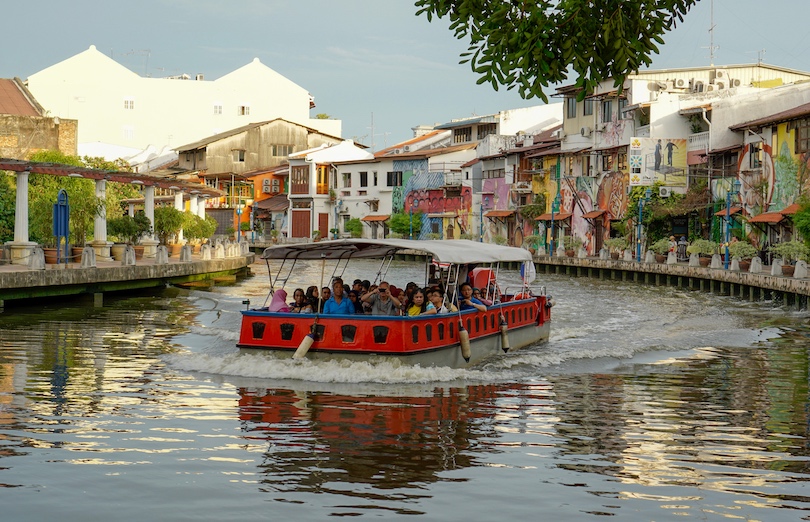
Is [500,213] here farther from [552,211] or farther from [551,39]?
[551,39]

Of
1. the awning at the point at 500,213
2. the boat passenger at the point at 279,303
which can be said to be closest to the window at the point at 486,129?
the awning at the point at 500,213

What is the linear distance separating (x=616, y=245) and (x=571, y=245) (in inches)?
260

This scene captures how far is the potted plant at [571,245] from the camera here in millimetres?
64688

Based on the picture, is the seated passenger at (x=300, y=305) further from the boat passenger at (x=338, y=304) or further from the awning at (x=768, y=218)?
the awning at (x=768, y=218)

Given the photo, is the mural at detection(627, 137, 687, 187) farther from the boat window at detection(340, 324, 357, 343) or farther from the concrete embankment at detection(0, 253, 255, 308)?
the boat window at detection(340, 324, 357, 343)

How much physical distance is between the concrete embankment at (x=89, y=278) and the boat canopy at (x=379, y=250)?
10.4m

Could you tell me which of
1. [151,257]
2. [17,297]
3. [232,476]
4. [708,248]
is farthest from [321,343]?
[708,248]

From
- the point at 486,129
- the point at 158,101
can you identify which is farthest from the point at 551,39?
the point at 158,101

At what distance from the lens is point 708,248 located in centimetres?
5012

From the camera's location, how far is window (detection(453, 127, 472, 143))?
295 ft

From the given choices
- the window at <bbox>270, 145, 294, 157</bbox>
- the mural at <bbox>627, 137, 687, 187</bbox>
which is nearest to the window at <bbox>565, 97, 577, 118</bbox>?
the mural at <bbox>627, 137, 687, 187</bbox>

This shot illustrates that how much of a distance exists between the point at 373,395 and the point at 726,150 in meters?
41.2

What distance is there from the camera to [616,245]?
5897 centimetres

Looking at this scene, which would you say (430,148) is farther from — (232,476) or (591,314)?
(232,476)
